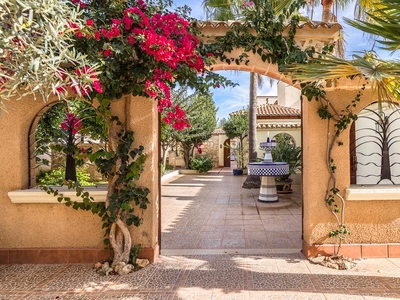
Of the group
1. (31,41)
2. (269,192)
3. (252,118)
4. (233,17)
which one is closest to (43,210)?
(31,41)

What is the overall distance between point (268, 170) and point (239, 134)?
14.7m

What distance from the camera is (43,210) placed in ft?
16.3

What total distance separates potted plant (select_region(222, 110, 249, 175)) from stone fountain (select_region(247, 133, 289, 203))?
11.5 meters

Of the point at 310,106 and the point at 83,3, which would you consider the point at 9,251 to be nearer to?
the point at 83,3

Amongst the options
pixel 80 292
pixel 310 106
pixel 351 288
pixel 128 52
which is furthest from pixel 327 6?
pixel 80 292

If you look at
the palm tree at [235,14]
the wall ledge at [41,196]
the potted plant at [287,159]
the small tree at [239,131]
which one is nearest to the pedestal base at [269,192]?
the potted plant at [287,159]

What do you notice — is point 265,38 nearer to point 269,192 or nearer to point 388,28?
point 388,28

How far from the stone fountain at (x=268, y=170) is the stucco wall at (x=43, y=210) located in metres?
4.82

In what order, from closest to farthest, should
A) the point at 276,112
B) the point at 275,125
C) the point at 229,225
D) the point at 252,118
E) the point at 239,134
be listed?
the point at 229,225 → the point at 252,118 → the point at 275,125 → the point at 276,112 → the point at 239,134

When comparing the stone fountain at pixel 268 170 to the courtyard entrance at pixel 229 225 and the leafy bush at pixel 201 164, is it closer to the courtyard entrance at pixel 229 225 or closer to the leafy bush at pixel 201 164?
the courtyard entrance at pixel 229 225

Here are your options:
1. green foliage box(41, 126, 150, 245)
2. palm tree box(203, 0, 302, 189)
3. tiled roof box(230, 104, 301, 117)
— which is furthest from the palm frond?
tiled roof box(230, 104, 301, 117)

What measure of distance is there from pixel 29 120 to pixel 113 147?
158 centimetres

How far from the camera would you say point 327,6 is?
9383 millimetres

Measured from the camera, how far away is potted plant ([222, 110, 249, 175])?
73.7ft
